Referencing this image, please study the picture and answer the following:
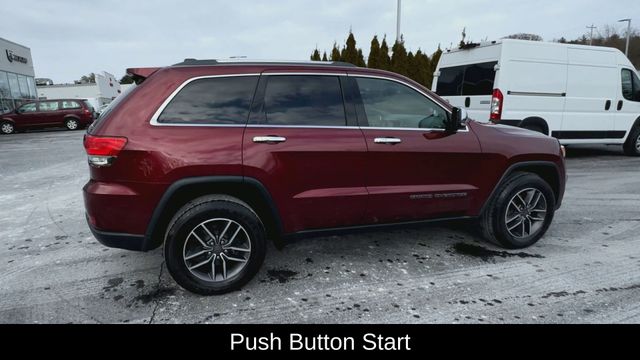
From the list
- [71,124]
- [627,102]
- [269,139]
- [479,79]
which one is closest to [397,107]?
[269,139]

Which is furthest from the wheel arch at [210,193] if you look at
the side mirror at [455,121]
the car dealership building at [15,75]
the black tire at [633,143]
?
the car dealership building at [15,75]

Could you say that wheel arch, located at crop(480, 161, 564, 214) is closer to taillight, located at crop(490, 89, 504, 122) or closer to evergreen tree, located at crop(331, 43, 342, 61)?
taillight, located at crop(490, 89, 504, 122)

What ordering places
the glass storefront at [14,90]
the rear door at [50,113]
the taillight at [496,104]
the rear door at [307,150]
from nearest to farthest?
the rear door at [307,150] < the taillight at [496,104] < the rear door at [50,113] < the glass storefront at [14,90]

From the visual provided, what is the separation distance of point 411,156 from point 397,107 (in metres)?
0.49

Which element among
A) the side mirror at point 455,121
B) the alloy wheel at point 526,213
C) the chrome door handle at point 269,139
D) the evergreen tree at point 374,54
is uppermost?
the evergreen tree at point 374,54

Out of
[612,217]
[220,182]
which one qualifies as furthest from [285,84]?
[612,217]

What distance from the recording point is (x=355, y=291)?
297 cm

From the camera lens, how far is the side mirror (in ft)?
10.8

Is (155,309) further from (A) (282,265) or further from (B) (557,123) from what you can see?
(B) (557,123)

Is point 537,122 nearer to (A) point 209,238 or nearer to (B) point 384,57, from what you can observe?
(A) point 209,238

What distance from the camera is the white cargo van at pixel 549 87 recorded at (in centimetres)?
716

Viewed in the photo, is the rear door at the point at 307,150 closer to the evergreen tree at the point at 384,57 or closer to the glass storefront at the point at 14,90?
the evergreen tree at the point at 384,57

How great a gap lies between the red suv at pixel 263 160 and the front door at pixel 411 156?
0.4 inches

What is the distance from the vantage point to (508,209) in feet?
12.2
